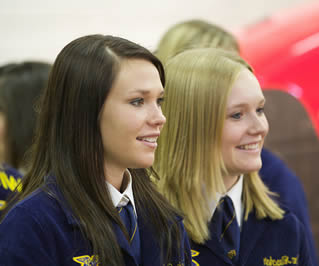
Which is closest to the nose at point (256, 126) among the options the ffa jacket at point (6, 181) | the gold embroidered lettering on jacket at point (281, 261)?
the gold embroidered lettering on jacket at point (281, 261)

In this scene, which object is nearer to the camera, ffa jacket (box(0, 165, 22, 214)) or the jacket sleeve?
the jacket sleeve

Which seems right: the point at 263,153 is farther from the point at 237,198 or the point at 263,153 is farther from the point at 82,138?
the point at 82,138

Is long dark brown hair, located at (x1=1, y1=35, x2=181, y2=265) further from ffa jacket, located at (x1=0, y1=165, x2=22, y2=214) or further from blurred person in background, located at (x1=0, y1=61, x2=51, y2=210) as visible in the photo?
blurred person in background, located at (x1=0, y1=61, x2=51, y2=210)

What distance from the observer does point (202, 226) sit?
6.31 ft

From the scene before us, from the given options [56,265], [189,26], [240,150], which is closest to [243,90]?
[240,150]

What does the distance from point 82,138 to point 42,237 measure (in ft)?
0.89

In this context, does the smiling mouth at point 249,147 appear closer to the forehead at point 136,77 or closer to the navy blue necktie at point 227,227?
the navy blue necktie at point 227,227

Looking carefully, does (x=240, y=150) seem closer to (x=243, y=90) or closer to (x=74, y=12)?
(x=243, y=90)

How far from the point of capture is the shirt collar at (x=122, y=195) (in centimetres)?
159

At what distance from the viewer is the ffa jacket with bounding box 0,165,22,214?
7.32 feet

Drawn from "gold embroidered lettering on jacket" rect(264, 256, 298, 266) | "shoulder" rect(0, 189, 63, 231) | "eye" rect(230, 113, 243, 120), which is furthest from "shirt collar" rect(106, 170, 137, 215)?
"gold embroidered lettering on jacket" rect(264, 256, 298, 266)

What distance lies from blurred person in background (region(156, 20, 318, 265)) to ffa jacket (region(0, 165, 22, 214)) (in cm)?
77

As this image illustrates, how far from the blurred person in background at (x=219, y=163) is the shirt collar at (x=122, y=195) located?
0.33m

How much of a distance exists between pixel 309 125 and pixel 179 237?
1603 millimetres
